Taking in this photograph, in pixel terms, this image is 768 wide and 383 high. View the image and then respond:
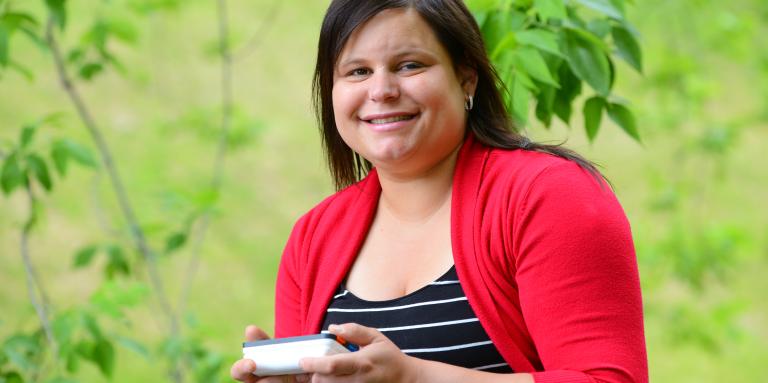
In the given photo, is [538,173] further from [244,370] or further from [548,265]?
[244,370]

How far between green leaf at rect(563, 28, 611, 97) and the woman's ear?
0.26 meters

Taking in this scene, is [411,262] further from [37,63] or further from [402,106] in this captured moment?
[37,63]

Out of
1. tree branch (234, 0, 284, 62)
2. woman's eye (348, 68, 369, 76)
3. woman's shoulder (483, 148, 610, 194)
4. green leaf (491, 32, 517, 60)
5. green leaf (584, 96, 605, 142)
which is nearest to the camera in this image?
woman's shoulder (483, 148, 610, 194)

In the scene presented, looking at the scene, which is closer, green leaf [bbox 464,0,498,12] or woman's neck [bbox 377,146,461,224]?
woman's neck [bbox 377,146,461,224]

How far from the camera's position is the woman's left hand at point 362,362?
Answer: 2.89 feet

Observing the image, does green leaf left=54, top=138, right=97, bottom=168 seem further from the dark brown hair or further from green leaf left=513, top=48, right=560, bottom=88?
green leaf left=513, top=48, right=560, bottom=88

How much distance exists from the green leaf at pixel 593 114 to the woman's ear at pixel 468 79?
0.33 m

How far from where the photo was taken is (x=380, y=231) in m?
1.18

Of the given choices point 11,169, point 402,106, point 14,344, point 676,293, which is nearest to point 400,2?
point 402,106

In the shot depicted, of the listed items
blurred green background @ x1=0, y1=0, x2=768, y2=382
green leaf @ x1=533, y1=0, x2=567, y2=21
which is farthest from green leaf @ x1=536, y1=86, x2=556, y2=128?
blurred green background @ x1=0, y1=0, x2=768, y2=382

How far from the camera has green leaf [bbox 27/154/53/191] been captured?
5.96 feet

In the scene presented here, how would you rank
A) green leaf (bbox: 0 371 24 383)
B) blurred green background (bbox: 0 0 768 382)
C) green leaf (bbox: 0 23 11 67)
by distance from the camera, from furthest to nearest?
1. blurred green background (bbox: 0 0 768 382)
2. green leaf (bbox: 0 371 24 383)
3. green leaf (bbox: 0 23 11 67)

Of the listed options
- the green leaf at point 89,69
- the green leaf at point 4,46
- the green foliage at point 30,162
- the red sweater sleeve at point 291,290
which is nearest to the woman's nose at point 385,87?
the red sweater sleeve at point 291,290

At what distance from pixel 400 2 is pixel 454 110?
5.2 inches
